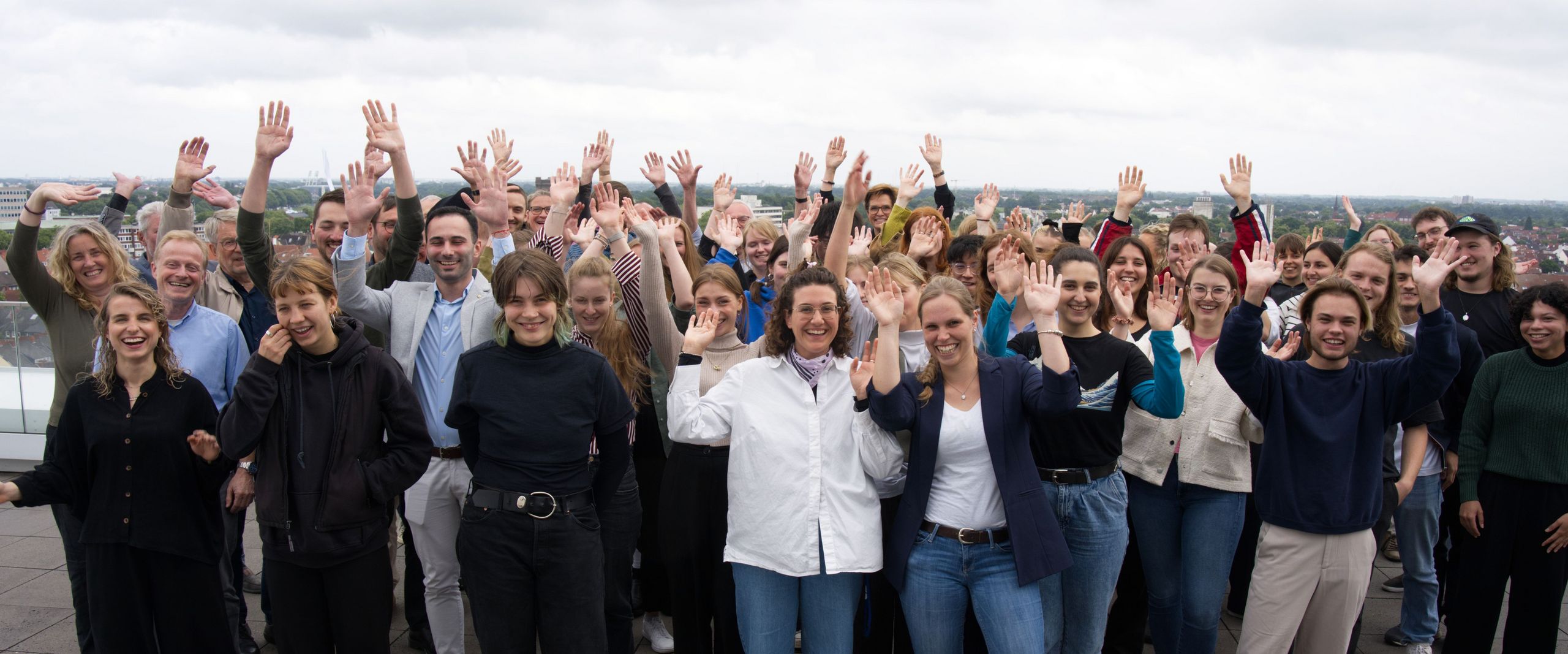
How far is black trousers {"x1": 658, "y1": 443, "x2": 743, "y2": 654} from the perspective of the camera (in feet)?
12.8

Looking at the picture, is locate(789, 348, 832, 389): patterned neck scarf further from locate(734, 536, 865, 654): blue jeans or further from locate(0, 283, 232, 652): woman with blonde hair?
locate(0, 283, 232, 652): woman with blonde hair

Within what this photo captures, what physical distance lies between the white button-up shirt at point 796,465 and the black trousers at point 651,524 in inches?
22.4

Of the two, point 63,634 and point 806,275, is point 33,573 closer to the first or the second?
point 63,634

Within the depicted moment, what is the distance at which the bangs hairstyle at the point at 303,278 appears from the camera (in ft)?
11.6

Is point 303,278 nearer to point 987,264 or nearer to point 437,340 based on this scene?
point 437,340

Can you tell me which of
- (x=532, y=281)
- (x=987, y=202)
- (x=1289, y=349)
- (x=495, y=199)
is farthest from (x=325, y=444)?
(x=987, y=202)

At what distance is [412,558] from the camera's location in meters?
4.83

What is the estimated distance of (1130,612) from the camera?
454 cm

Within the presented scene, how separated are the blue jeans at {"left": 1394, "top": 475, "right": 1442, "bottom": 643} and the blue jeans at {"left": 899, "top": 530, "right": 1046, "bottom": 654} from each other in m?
2.68

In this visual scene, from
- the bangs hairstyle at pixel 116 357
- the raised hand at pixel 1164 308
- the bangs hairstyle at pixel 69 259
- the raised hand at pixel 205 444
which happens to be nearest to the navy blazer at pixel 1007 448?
the raised hand at pixel 1164 308

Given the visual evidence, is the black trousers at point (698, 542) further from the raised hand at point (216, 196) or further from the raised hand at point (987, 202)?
the raised hand at point (216, 196)

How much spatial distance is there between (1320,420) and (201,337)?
198 inches

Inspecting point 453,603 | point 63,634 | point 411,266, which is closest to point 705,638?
point 453,603

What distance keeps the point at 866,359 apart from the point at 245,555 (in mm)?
4851
